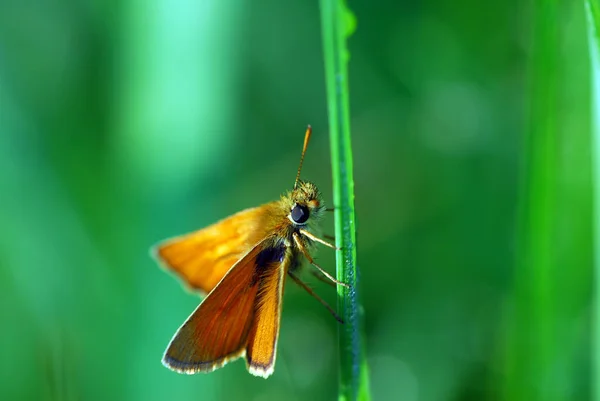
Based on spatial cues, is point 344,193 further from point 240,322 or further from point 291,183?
point 291,183

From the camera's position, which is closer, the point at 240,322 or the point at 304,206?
the point at 240,322

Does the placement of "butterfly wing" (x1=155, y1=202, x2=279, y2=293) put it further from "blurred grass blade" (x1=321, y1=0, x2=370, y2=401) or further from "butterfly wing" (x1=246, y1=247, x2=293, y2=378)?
"blurred grass blade" (x1=321, y1=0, x2=370, y2=401)

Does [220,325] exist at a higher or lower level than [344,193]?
lower

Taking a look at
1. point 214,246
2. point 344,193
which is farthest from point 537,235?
point 214,246

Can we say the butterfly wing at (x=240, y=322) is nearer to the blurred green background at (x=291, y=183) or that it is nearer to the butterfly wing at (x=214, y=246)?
the butterfly wing at (x=214, y=246)

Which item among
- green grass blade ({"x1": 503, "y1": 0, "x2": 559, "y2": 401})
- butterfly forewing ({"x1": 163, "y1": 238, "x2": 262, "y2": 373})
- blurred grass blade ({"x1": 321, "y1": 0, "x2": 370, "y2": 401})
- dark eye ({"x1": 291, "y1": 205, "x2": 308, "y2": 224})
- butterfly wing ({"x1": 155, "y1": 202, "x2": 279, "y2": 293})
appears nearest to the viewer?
blurred grass blade ({"x1": 321, "y1": 0, "x2": 370, "y2": 401})

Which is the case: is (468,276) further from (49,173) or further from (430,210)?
(49,173)

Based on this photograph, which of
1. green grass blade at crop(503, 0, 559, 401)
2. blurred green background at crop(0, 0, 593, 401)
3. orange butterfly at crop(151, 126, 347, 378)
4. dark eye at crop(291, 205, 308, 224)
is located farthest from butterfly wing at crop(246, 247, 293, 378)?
green grass blade at crop(503, 0, 559, 401)
